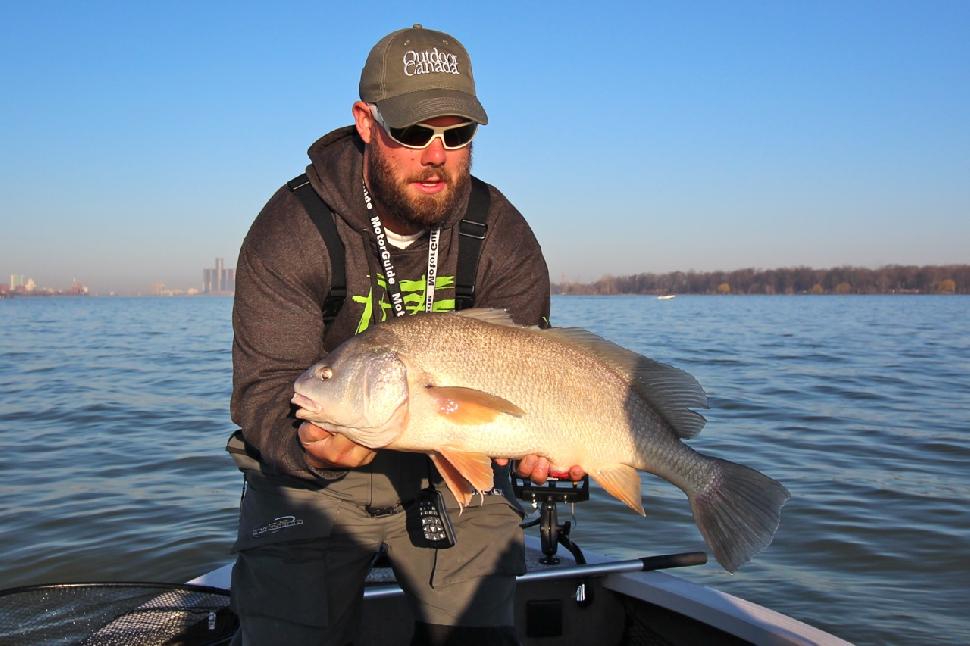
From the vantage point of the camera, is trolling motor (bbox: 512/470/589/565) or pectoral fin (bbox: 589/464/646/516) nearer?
pectoral fin (bbox: 589/464/646/516)

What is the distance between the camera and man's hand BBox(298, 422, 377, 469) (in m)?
3.08

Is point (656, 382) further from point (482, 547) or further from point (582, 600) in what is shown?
point (582, 600)

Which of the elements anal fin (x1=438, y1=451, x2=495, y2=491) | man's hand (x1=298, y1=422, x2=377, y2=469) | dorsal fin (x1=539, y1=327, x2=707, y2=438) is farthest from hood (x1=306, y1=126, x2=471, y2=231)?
anal fin (x1=438, y1=451, x2=495, y2=491)

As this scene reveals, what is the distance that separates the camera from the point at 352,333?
12.4ft

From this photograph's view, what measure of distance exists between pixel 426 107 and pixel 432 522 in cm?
174

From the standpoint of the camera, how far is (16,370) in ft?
73.4

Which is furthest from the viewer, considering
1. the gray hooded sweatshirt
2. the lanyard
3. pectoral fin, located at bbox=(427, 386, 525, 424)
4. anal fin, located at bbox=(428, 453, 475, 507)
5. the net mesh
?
the net mesh

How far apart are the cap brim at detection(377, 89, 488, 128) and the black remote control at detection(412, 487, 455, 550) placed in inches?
62.6

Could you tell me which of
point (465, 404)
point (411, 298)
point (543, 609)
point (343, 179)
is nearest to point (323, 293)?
point (411, 298)

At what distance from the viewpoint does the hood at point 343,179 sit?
12.1ft

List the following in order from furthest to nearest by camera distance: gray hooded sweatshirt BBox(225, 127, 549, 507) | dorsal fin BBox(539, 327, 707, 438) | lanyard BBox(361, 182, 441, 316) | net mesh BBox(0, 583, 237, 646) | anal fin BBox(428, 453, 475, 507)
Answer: net mesh BBox(0, 583, 237, 646) < lanyard BBox(361, 182, 441, 316) < gray hooded sweatshirt BBox(225, 127, 549, 507) < dorsal fin BBox(539, 327, 707, 438) < anal fin BBox(428, 453, 475, 507)

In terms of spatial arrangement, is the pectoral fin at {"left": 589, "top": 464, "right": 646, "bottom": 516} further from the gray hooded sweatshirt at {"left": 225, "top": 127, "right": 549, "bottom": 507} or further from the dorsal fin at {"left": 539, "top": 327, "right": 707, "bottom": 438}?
the gray hooded sweatshirt at {"left": 225, "top": 127, "right": 549, "bottom": 507}

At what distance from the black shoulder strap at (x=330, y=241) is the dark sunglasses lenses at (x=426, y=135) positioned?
1.44 feet

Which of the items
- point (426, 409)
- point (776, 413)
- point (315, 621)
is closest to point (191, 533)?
point (315, 621)
